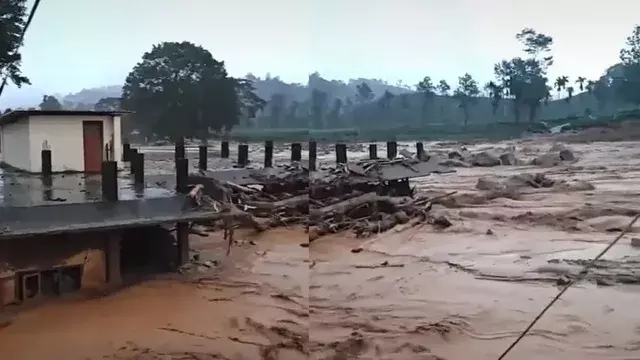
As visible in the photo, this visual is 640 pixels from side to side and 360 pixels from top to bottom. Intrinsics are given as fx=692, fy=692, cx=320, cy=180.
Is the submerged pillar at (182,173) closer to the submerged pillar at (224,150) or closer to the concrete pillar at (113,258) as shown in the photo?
the submerged pillar at (224,150)

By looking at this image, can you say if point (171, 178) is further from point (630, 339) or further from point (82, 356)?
point (630, 339)

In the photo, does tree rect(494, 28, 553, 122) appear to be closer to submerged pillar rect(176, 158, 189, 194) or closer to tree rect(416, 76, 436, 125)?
tree rect(416, 76, 436, 125)

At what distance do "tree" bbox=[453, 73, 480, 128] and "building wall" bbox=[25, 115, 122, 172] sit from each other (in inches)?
51.2

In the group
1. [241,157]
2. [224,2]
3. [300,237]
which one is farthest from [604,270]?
[224,2]

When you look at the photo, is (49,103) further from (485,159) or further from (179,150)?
(485,159)

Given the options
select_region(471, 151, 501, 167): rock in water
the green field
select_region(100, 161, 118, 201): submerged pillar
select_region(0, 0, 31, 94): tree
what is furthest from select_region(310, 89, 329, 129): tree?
select_region(0, 0, 31, 94): tree

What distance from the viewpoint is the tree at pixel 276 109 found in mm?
2725

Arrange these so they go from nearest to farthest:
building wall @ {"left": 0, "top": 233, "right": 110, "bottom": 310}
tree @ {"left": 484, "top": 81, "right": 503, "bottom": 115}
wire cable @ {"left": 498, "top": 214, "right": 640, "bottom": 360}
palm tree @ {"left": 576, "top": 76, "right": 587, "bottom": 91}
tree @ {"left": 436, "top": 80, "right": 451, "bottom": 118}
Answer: building wall @ {"left": 0, "top": 233, "right": 110, "bottom": 310} → wire cable @ {"left": 498, "top": 214, "right": 640, "bottom": 360} → palm tree @ {"left": 576, "top": 76, "right": 587, "bottom": 91} → tree @ {"left": 484, "top": 81, "right": 503, "bottom": 115} → tree @ {"left": 436, "top": 80, "right": 451, "bottom": 118}

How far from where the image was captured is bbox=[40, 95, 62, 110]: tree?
7.14 feet

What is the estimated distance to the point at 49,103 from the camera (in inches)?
86.5

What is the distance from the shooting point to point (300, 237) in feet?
8.77

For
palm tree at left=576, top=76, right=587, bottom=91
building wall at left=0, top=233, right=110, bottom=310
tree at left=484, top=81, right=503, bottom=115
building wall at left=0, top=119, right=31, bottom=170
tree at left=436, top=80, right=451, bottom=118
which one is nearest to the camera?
building wall at left=0, top=233, right=110, bottom=310

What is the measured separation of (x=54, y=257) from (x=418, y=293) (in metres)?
1.22

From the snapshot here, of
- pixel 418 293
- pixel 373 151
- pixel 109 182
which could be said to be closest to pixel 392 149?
pixel 373 151
